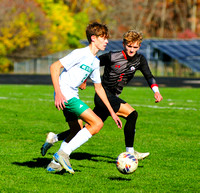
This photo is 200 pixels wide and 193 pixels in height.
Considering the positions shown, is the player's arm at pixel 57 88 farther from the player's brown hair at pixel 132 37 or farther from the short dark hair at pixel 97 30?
the player's brown hair at pixel 132 37

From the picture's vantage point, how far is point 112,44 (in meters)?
52.1

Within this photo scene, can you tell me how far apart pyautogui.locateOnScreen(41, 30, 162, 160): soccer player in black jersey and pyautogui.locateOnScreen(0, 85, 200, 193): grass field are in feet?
1.29

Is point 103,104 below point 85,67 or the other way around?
below

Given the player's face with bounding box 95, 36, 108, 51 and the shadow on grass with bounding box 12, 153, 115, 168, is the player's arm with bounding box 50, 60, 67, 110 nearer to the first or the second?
the player's face with bounding box 95, 36, 108, 51

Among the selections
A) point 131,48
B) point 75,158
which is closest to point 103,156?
point 75,158

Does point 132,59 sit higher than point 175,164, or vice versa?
point 132,59

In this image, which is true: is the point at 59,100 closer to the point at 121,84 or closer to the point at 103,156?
the point at 121,84

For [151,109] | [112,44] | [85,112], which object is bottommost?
[112,44]

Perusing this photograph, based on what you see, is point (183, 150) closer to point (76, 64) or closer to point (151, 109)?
point (76, 64)

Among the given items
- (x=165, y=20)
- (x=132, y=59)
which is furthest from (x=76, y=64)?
(x=165, y=20)

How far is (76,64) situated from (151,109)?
908cm

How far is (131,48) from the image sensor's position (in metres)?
7.55

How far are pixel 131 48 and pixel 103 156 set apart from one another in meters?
1.89

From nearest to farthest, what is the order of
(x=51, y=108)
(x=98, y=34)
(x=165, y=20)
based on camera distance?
(x=98, y=34) → (x=51, y=108) → (x=165, y=20)
